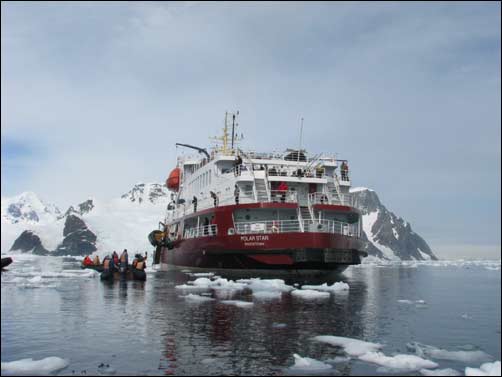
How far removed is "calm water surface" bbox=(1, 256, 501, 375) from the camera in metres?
9.79

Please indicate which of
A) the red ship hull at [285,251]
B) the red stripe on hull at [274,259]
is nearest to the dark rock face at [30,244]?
the red ship hull at [285,251]

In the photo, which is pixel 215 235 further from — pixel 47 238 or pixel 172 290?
pixel 47 238

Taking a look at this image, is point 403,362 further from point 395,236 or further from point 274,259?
point 395,236

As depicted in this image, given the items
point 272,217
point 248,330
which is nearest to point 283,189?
point 272,217

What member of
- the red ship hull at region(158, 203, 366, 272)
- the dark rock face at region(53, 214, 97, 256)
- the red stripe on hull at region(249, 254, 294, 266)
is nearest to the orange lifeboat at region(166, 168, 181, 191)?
the red ship hull at region(158, 203, 366, 272)

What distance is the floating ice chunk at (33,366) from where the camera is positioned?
8789 millimetres

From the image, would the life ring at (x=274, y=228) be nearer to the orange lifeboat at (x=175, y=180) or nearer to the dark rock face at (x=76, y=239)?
the orange lifeboat at (x=175, y=180)

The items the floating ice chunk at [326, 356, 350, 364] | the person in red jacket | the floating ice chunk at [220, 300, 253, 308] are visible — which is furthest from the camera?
the person in red jacket

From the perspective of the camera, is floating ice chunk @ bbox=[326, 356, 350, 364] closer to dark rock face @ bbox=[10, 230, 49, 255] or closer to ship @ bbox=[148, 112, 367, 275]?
ship @ bbox=[148, 112, 367, 275]

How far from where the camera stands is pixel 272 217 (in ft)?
101

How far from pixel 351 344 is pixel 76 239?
14482 cm

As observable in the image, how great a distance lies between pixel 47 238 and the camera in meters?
159

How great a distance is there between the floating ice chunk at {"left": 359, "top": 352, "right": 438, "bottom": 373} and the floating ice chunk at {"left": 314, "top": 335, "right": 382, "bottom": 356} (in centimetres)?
57

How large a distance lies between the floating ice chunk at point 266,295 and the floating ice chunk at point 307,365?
975 centimetres
